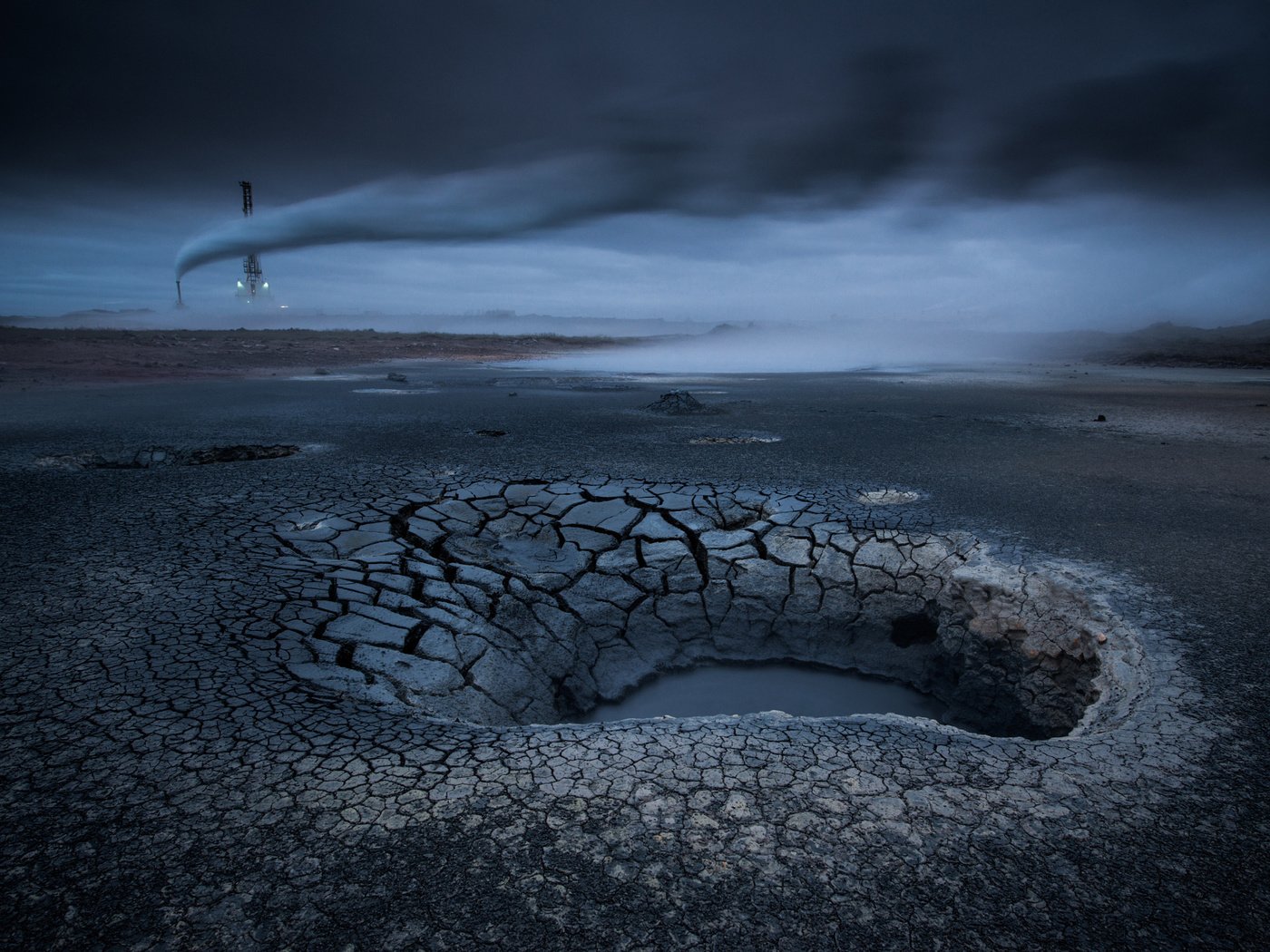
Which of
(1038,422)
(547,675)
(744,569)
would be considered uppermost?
(1038,422)

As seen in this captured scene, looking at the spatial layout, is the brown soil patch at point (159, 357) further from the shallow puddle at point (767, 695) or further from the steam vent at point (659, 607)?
the shallow puddle at point (767, 695)

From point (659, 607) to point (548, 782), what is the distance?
218 cm

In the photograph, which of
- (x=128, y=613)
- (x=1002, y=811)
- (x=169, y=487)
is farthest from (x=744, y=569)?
(x=169, y=487)

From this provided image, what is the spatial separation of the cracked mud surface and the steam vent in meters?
0.04

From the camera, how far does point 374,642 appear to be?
2916 mm

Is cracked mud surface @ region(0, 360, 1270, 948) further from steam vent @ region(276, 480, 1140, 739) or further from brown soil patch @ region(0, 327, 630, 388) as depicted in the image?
brown soil patch @ region(0, 327, 630, 388)

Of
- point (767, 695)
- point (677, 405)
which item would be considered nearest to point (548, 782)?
point (767, 695)

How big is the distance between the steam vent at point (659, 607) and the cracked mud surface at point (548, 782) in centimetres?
4

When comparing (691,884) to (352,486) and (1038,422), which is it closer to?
(352,486)

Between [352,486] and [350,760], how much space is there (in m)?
3.44

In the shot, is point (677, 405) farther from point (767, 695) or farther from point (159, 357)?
point (159, 357)

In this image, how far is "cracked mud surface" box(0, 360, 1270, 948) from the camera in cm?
144

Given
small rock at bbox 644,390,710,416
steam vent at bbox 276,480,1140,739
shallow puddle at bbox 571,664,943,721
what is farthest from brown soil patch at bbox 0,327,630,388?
shallow puddle at bbox 571,664,943,721

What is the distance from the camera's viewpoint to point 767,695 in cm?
373
